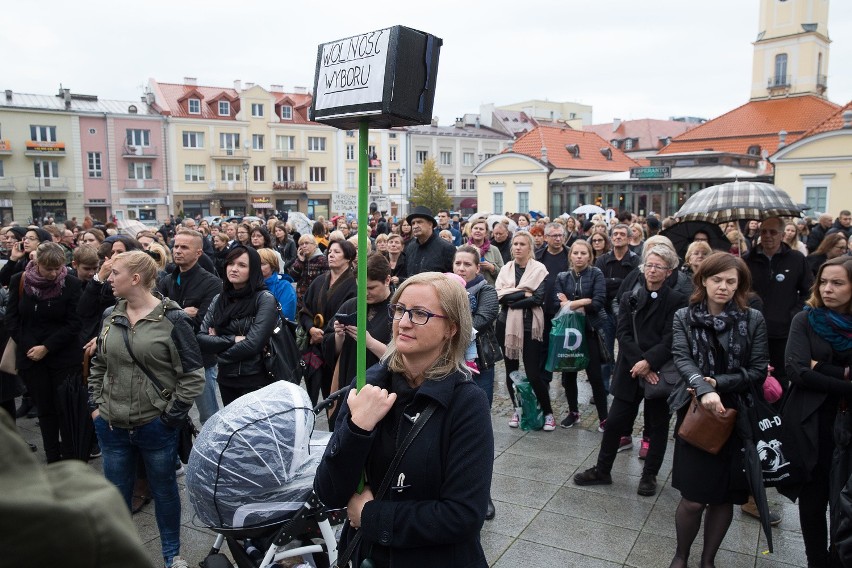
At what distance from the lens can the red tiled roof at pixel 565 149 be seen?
4681cm

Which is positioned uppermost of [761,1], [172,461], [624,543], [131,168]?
[761,1]

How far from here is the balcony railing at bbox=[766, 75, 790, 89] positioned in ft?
168

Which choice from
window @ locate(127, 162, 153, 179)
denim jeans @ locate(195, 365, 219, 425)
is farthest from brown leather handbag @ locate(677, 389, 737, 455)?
window @ locate(127, 162, 153, 179)

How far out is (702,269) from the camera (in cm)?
417

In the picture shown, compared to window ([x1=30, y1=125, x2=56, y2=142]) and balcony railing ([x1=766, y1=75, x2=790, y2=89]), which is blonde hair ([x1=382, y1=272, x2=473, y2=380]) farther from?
balcony railing ([x1=766, y1=75, x2=790, y2=89])

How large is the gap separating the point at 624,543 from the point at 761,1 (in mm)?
61228

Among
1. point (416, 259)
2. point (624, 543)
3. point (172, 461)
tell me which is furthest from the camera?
point (416, 259)

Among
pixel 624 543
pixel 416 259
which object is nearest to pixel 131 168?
pixel 416 259

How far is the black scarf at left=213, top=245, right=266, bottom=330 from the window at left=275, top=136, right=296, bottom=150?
57.2 metres

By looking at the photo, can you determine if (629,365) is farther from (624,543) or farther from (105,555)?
(105,555)

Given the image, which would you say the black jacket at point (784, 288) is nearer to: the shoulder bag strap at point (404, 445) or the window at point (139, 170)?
the shoulder bag strap at point (404, 445)

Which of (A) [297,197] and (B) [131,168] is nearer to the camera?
(B) [131,168]

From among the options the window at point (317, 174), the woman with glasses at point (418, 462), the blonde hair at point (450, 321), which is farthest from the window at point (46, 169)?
the woman with glasses at point (418, 462)

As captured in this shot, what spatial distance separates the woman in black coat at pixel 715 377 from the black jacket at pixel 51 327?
16.5ft
